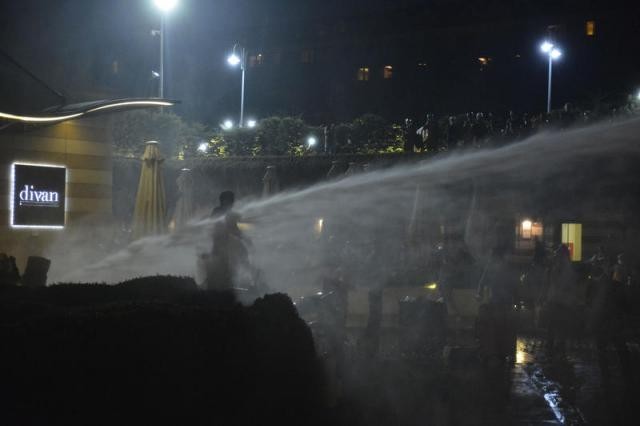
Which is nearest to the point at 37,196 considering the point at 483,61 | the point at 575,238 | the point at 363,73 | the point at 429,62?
the point at 575,238

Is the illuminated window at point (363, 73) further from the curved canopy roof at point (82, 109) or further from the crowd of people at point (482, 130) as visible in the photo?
the curved canopy roof at point (82, 109)

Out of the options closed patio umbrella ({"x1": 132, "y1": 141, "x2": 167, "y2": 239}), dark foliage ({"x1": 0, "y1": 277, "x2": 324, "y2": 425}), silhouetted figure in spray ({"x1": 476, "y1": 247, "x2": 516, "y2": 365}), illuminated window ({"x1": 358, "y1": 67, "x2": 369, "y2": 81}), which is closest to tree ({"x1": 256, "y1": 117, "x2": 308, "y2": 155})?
closed patio umbrella ({"x1": 132, "y1": 141, "x2": 167, "y2": 239})

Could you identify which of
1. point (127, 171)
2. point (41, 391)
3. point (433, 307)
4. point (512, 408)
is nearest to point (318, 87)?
point (127, 171)

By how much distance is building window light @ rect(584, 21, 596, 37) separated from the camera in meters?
56.6

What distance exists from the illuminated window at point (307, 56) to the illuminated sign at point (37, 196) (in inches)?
2038

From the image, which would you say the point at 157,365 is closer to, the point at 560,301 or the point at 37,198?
the point at 560,301

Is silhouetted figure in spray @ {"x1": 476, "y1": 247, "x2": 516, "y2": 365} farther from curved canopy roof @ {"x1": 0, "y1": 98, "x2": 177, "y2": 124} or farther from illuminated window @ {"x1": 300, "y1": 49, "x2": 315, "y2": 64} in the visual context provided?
illuminated window @ {"x1": 300, "y1": 49, "x2": 315, "y2": 64}

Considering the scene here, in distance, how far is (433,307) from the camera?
13938mm

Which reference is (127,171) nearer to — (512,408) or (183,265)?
(183,265)

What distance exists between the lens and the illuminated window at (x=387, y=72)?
64625 mm

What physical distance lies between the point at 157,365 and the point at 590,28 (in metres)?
57.1

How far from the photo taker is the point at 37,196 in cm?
1753

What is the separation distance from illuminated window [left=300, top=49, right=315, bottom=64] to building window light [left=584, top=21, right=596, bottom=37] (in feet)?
74.3

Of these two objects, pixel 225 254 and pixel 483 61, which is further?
pixel 483 61
